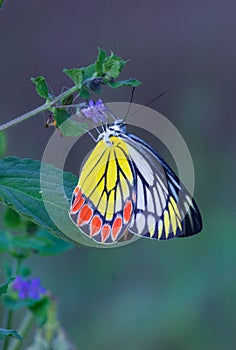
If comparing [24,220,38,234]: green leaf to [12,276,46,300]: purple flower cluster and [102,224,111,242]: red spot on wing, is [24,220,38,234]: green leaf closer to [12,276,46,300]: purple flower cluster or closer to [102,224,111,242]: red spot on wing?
[12,276,46,300]: purple flower cluster

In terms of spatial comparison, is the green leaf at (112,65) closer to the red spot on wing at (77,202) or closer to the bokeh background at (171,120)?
the red spot on wing at (77,202)

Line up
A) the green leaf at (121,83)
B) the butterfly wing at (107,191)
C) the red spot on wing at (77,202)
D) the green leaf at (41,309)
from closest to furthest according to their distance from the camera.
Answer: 1. the green leaf at (121,83)
2. the red spot on wing at (77,202)
3. the butterfly wing at (107,191)
4. the green leaf at (41,309)

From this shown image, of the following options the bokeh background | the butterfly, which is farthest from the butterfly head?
the bokeh background

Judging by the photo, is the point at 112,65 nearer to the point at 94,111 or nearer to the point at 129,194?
the point at 94,111

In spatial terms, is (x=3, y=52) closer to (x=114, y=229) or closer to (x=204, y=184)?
(x=204, y=184)

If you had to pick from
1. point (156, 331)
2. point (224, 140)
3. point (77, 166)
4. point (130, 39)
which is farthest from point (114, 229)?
point (130, 39)

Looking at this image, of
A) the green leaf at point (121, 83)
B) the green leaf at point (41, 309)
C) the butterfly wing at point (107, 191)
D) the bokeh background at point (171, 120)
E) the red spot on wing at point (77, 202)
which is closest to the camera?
the green leaf at point (121, 83)

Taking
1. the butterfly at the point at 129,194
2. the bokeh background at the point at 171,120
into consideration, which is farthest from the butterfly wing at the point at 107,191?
the bokeh background at the point at 171,120
